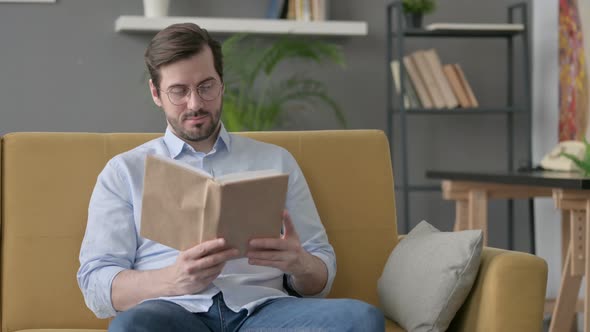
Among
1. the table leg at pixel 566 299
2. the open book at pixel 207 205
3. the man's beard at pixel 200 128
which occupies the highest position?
the man's beard at pixel 200 128

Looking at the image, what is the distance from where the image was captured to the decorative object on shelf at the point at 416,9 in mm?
4531

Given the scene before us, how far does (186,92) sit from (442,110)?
2.53 metres

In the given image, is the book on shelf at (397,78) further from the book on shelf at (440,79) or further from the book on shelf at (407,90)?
the book on shelf at (440,79)

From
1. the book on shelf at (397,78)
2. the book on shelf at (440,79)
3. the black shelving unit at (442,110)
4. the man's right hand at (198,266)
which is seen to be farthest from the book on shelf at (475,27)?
the man's right hand at (198,266)

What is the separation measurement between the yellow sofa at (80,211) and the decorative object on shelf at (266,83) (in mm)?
1736

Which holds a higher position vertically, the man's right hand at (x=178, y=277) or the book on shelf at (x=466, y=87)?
the book on shelf at (x=466, y=87)

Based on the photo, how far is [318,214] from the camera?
7.76 feet

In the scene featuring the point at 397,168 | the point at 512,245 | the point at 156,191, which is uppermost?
the point at 156,191

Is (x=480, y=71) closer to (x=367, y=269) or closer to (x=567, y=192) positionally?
(x=567, y=192)

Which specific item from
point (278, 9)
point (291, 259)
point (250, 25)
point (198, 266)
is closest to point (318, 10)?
point (278, 9)

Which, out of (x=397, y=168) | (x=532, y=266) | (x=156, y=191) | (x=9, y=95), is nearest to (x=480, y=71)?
(x=397, y=168)

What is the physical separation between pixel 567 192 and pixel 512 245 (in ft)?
5.52

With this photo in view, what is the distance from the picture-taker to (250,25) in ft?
14.5

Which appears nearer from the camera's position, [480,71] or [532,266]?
[532,266]
